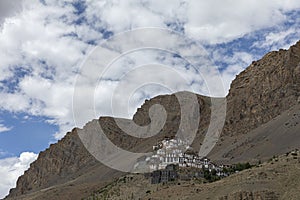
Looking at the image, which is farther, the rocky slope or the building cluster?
the building cluster

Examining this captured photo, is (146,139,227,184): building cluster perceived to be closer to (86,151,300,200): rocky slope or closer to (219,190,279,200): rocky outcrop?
(86,151,300,200): rocky slope

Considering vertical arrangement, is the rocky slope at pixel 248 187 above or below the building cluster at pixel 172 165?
below

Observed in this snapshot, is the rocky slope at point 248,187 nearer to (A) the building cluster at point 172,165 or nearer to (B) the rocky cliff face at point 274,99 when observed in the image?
(A) the building cluster at point 172,165

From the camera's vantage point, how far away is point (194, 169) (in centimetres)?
10150

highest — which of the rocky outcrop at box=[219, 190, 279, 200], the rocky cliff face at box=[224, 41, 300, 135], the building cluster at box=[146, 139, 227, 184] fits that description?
the rocky cliff face at box=[224, 41, 300, 135]

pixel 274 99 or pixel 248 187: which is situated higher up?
pixel 274 99

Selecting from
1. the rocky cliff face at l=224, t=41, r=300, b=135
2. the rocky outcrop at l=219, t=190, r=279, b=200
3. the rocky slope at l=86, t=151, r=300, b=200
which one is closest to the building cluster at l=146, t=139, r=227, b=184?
the rocky slope at l=86, t=151, r=300, b=200

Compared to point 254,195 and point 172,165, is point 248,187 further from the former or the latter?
point 172,165

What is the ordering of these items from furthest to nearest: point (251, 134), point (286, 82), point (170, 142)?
1. point (286, 82)
2. point (251, 134)
3. point (170, 142)

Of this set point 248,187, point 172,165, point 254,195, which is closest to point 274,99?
point 172,165

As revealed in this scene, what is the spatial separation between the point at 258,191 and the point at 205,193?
1054cm

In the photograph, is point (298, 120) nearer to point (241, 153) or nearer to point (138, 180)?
point (241, 153)

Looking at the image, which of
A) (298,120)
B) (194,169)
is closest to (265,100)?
(298,120)

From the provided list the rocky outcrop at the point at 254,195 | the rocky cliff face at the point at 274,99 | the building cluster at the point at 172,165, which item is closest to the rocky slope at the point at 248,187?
the rocky outcrop at the point at 254,195
